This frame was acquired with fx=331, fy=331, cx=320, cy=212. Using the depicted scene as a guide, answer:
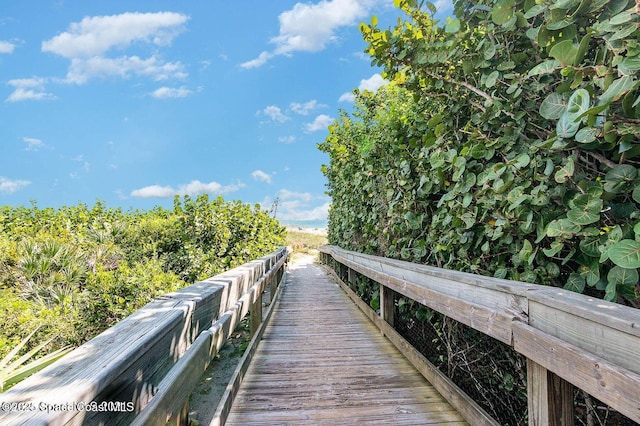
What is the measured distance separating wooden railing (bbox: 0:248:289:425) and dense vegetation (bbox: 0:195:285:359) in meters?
2.45

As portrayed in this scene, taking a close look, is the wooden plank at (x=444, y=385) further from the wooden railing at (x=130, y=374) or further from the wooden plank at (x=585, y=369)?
the wooden railing at (x=130, y=374)

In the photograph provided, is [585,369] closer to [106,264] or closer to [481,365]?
[481,365]

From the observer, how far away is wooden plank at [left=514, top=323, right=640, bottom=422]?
807 mm

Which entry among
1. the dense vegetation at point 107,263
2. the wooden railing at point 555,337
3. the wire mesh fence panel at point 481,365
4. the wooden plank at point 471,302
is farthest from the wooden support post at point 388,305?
the dense vegetation at point 107,263

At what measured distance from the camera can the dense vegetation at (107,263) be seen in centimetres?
363

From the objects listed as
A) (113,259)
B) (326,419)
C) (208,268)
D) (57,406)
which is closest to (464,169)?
(326,419)

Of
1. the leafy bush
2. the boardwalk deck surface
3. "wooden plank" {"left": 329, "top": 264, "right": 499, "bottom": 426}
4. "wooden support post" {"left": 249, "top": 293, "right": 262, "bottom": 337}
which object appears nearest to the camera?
"wooden plank" {"left": 329, "top": 264, "right": 499, "bottom": 426}

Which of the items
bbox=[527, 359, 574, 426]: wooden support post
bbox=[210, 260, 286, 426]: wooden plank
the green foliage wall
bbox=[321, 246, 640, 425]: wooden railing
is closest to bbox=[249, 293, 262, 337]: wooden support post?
bbox=[210, 260, 286, 426]: wooden plank

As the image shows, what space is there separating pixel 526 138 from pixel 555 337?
0.99 metres

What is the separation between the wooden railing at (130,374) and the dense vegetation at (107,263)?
245cm

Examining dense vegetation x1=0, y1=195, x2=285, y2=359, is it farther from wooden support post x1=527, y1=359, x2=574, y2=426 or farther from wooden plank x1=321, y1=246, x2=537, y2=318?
wooden support post x1=527, y1=359, x2=574, y2=426

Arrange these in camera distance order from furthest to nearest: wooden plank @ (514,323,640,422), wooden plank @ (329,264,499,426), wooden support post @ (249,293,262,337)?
wooden support post @ (249,293,262,337)
wooden plank @ (329,264,499,426)
wooden plank @ (514,323,640,422)

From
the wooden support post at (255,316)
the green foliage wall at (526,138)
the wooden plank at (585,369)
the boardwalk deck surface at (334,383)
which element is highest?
the green foliage wall at (526,138)

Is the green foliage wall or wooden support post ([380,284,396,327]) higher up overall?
the green foliage wall
